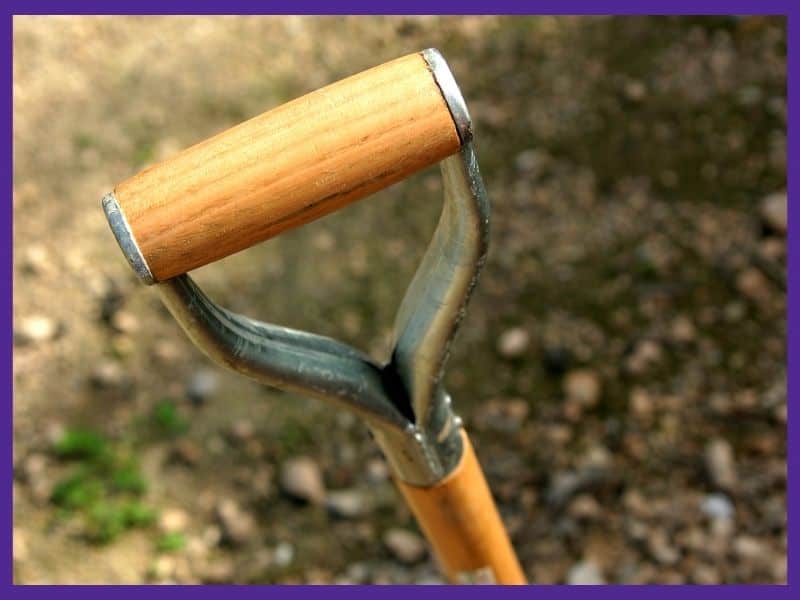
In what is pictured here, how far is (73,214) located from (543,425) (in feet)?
3.03

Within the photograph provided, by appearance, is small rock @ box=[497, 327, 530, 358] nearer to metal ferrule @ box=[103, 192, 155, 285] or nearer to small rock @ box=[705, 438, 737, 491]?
small rock @ box=[705, 438, 737, 491]

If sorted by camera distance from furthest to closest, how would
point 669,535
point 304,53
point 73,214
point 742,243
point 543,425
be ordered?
point 304,53
point 73,214
point 742,243
point 543,425
point 669,535

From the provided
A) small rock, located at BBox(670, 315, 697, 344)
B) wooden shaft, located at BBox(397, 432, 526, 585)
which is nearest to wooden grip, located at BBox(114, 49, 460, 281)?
wooden shaft, located at BBox(397, 432, 526, 585)

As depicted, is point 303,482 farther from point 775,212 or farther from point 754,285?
point 775,212

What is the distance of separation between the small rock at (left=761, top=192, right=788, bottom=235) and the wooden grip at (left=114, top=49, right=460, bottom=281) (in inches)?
46.2

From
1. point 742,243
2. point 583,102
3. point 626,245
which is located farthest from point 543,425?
point 583,102

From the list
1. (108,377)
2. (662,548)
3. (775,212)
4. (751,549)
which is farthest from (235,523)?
(775,212)

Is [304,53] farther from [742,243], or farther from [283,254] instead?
[742,243]

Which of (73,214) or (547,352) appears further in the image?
(73,214)

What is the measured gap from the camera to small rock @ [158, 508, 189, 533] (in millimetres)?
1484

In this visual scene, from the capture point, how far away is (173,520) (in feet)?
4.88

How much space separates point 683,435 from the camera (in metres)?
1.48

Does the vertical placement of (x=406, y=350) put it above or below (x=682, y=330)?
above

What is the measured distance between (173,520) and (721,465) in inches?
32.1
